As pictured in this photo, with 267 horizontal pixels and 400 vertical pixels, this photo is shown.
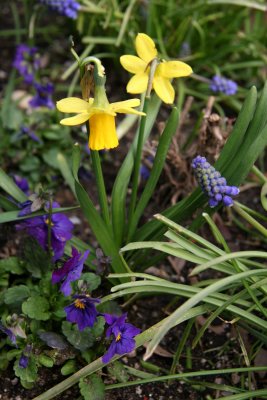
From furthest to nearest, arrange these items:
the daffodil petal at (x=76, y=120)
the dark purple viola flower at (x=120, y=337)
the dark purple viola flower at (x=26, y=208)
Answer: the dark purple viola flower at (x=26, y=208), the dark purple viola flower at (x=120, y=337), the daffodil petal at (x=76, y=120)

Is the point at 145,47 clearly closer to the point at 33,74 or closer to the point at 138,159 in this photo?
the point at 138,159

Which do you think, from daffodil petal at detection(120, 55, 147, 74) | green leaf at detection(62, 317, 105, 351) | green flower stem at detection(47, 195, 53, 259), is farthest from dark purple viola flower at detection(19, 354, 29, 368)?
daffodil petal at detection(120, 55, 147, 74)

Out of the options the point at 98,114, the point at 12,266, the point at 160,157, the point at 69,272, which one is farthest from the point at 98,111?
the point at 12,266

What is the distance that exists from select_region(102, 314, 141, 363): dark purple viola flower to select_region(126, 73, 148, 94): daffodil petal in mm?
615

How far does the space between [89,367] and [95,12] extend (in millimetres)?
1596

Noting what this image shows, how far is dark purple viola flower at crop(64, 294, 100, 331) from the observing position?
5.74 ft

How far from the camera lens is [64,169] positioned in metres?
2.25

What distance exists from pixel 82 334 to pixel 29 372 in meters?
0.18

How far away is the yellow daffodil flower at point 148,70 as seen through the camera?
1.75m

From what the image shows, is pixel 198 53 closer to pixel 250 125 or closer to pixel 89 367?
pixel 250 125

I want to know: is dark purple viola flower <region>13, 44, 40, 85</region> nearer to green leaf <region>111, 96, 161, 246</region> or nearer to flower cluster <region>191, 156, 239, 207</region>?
green leaf <region>111, 96, 161, 246</region>

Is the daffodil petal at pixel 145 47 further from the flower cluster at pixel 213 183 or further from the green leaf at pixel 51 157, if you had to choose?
the green leaf at pixel 51 157

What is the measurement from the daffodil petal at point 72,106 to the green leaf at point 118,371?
0.74 meters

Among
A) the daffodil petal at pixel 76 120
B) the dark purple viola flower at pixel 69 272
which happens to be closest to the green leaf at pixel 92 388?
the dark purple viola flower at pixel 69 272
